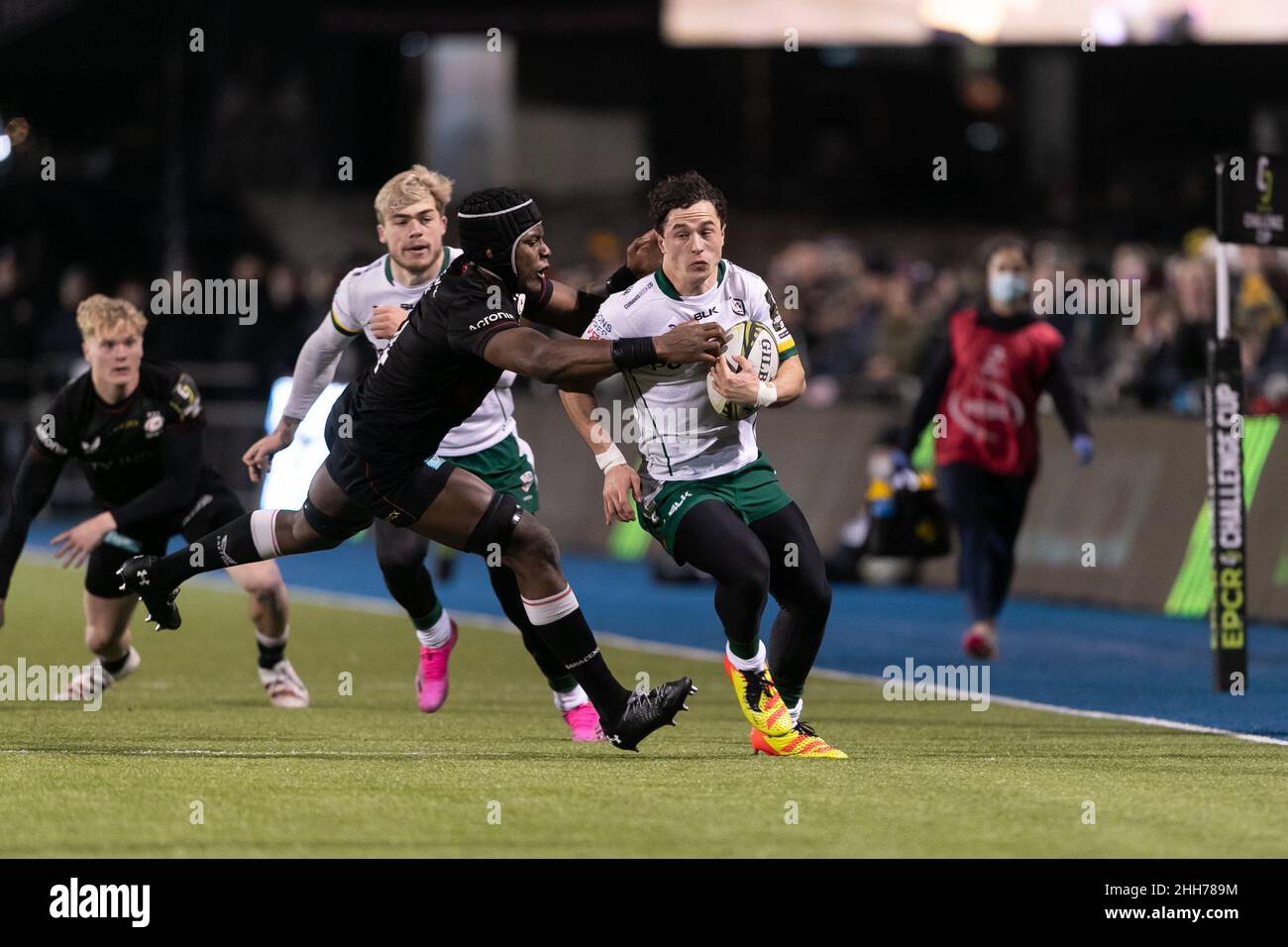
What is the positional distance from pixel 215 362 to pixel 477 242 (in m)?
20.1

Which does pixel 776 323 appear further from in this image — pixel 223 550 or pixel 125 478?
pixel 125 478

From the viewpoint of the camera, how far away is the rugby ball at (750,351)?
907 cm

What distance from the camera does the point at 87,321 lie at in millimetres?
10758

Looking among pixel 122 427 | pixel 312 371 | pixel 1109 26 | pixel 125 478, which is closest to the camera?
pixel 312 371

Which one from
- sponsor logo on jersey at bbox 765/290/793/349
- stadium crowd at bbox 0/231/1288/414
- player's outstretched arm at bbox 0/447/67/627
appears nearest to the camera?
sponsor logo on jersey at bbox 765/290/793/349

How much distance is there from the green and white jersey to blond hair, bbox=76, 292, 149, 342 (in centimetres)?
258

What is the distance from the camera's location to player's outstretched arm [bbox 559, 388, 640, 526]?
9078 millimetres

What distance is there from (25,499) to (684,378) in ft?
10.7

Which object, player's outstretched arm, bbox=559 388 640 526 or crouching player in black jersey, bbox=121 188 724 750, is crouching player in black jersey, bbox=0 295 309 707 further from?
player's outstretched arm, bbox=559 388 640 526

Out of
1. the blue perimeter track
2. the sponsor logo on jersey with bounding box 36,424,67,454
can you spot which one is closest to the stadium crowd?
the blue perimeter track

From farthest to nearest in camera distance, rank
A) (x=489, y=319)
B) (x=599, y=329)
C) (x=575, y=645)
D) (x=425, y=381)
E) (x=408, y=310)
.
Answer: (x=408, y=310), (x=599, y=329), (x=575, y=645), (x=425, y=381), (x=489, y=319)

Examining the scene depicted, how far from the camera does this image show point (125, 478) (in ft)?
36.6

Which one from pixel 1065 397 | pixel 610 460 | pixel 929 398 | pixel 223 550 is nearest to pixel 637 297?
pixel 610 460
